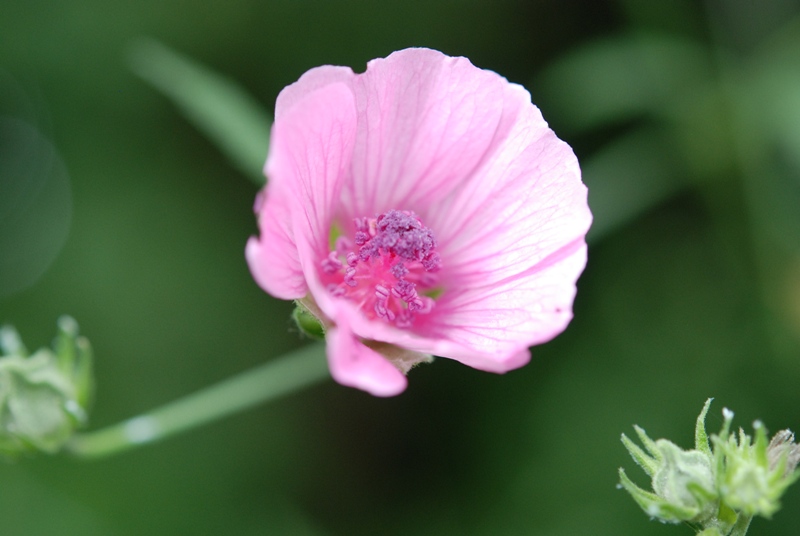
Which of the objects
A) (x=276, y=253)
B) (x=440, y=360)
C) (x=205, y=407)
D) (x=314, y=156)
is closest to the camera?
(x=276, y=253)

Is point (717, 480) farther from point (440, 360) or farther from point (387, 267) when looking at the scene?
point (440, 360)

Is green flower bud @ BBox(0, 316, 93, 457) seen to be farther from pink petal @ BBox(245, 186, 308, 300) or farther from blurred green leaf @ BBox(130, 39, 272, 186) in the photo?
blurred green leaf @ BBox(130, 39, 272, 186)

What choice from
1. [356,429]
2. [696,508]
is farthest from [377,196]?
[356,429]

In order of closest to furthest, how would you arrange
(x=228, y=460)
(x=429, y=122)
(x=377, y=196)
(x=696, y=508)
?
(x=696, y=508) < (x=429, y=122) < (x=377, y=196) < (x=228, y=460)

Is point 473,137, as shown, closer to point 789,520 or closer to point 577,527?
point 577,527

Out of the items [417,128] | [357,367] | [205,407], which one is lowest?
[357,367]

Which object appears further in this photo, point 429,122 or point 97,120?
point 97,120

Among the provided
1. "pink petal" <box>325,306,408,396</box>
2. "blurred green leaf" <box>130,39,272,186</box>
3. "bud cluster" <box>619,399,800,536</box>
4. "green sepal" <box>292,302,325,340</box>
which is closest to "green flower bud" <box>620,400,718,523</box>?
"bud cluster" <box>619,399,800,536</box>

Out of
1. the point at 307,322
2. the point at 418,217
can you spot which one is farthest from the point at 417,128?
the point at 307,322
